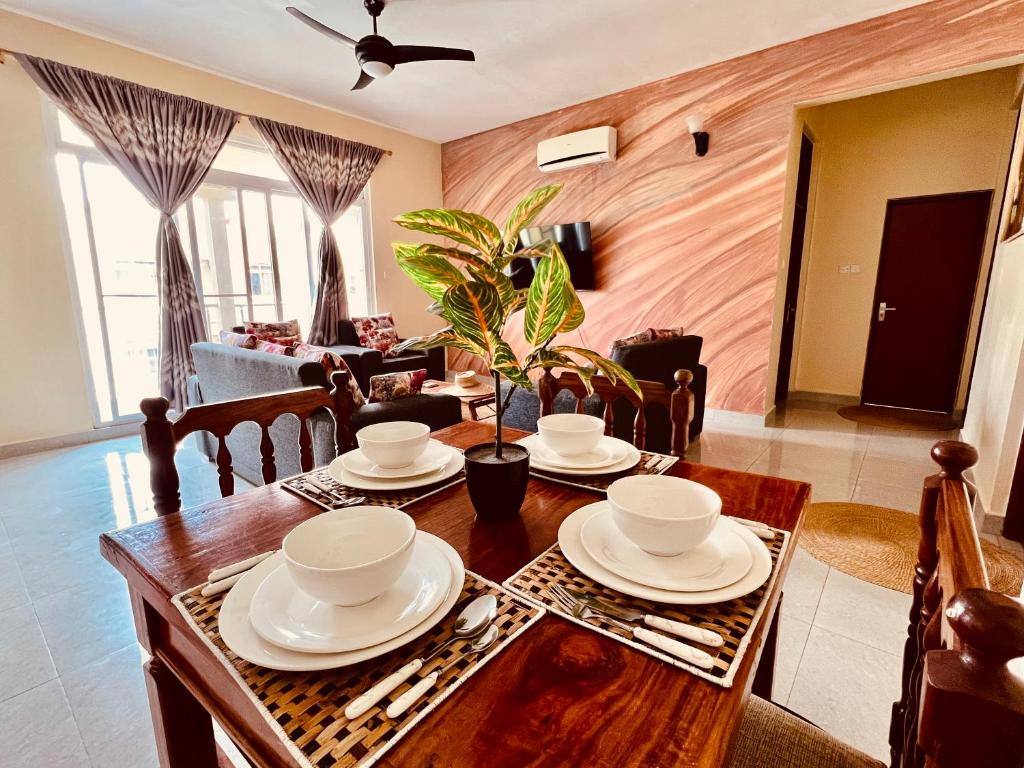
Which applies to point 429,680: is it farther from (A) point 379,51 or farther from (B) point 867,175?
(B) point 867,175

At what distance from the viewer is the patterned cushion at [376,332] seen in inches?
200

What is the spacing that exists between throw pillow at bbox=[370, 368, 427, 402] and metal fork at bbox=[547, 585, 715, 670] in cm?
187

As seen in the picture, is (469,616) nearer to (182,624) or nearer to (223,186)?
(182,624)

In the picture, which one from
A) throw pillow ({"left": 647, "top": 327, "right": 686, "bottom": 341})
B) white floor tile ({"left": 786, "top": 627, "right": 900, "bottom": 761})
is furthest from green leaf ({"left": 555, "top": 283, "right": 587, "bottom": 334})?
throw pillow ({"left": 647, "top": 327, "right": 686, "bottom": 341})

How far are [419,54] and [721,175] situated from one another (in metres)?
2.51

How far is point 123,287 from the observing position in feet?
12.8

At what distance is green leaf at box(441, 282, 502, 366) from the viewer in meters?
0.70

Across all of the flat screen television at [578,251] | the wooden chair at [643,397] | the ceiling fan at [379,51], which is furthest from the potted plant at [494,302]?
the flat screen television at [578,251]

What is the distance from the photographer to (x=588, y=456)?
1.05 meters

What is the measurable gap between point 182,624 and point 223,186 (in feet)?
15.9

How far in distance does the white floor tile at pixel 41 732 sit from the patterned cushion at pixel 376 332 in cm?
382

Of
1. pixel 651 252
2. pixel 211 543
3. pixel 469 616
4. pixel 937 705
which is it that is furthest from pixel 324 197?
pixel 937 705

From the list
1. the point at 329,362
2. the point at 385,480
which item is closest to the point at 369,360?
the point at 329,362

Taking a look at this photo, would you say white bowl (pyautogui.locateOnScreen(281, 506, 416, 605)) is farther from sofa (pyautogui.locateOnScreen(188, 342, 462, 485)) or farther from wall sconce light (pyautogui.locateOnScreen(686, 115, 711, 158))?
wall sconce light (pyautogui.locateOnScreen(686, 115, 711, 158))
